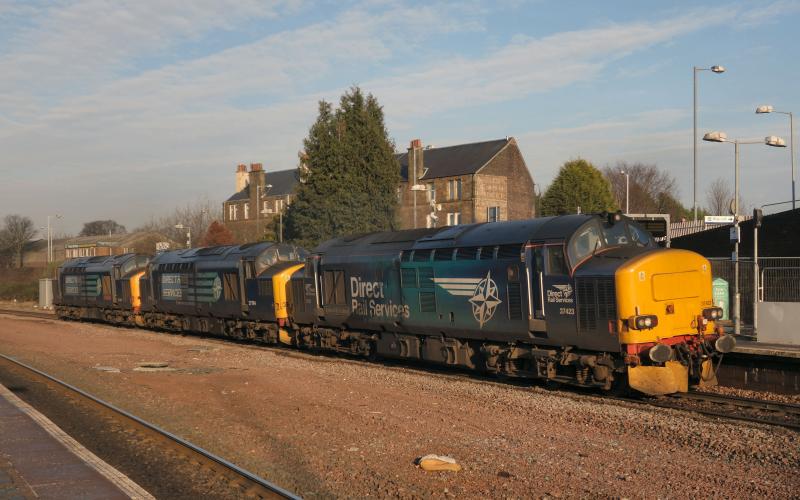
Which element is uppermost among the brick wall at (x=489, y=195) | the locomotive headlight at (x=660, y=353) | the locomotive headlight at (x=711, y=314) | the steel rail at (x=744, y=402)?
the brick wall at (x=489, y=195)

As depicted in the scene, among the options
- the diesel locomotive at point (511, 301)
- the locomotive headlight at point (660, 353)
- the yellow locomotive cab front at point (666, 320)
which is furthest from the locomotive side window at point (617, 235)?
the locomotive headlight at point (660, 353)

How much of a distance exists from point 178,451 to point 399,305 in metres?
9.90

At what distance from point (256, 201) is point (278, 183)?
4540mm

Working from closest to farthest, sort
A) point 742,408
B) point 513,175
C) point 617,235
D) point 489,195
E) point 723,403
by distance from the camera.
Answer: point 742,408, point 723,403, point 617,235, point 489,195, point 513,175

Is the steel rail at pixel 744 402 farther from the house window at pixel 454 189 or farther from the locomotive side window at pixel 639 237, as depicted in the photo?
the house window at pixel 454 189

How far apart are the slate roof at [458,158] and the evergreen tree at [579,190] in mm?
6997

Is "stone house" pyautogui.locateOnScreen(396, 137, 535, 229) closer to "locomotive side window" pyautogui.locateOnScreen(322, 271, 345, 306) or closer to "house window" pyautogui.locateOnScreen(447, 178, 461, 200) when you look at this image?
"house window" pyautogui.locateOnScreen(447, 178, 461, 200)

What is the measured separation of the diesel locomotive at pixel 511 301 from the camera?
1442 centimetres

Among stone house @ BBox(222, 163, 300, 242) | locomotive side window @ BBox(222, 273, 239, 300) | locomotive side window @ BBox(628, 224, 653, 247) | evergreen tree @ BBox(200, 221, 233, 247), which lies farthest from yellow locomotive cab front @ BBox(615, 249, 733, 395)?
stone house @ BBox(222, 163, 300, 242)

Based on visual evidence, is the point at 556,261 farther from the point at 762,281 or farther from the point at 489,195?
the point at 489,195

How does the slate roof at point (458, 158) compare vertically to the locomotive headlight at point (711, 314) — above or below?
above

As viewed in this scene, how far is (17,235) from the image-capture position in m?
120

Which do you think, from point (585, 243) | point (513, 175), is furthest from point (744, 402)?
point (513, 175)

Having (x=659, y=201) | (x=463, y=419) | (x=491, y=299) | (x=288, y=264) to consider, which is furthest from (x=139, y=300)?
(x=659, y=201)
